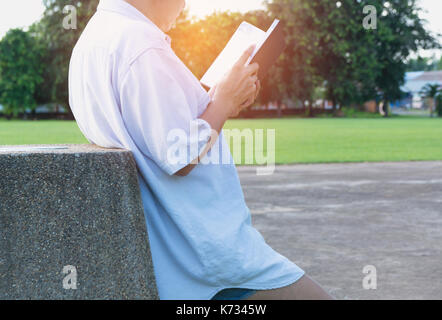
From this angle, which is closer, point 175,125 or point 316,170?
point 175,125

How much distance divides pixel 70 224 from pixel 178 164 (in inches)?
12.1

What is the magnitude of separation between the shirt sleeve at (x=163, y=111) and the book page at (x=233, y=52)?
45cm

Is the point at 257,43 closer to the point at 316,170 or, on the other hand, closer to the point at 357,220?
the point at 357,220

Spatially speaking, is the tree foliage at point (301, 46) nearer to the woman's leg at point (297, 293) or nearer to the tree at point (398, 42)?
the tree at point (398, 42)

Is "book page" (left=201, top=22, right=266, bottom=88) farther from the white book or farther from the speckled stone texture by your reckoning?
the speckled stone texture

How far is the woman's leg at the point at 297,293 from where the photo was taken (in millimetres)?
1773

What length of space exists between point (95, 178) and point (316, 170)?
1085 cm

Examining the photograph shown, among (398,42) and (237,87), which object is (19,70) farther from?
(237,87)

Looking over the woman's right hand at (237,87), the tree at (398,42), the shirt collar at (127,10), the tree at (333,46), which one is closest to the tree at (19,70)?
the tree at (333,46)

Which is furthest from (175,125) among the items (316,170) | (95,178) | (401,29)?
(401,29)

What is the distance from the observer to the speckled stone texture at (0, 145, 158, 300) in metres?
1.64

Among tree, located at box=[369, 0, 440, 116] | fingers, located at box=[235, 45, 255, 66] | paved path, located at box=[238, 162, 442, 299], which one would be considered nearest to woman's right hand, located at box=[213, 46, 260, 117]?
fingers, located at box=[235, 45, 255, 66]

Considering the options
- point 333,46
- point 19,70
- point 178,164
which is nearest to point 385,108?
point 333,46
